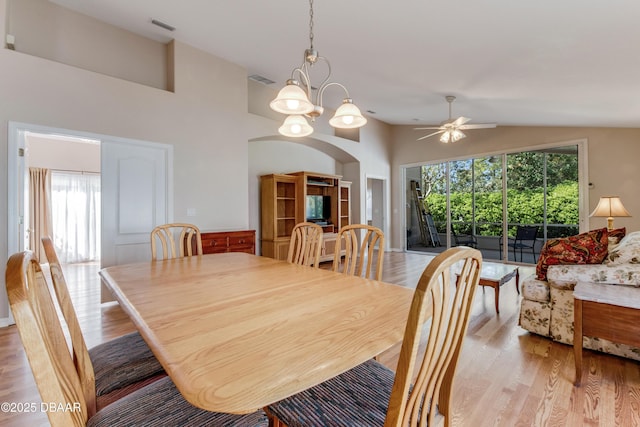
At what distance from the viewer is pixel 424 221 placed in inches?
296

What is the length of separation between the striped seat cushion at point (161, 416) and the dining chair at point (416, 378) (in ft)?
0.44

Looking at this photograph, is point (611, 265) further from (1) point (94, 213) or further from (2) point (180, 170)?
(1) point (94, 213)

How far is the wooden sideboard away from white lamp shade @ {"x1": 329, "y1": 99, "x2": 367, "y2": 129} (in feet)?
8.87

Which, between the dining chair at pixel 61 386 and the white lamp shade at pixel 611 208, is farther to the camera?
the white lamp shade at pixel 611 208

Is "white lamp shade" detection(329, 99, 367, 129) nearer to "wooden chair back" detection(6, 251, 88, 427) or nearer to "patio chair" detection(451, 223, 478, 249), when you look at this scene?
"wooden chair back" detection(6, 251, 88, 427)

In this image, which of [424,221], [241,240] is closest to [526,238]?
[424,221]

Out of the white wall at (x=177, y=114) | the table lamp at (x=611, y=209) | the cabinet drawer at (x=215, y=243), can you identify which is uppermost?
the white wall at (x=177, y=114)

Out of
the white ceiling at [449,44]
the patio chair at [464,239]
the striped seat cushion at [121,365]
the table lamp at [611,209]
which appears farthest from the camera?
the patio chair at [464,239]

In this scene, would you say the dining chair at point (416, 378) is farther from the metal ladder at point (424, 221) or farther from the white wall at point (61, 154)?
the white wall at point (61, 154)

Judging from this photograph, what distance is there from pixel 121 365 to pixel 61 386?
0.66 metres

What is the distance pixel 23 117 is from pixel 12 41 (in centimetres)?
81

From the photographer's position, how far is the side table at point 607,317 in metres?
1.78

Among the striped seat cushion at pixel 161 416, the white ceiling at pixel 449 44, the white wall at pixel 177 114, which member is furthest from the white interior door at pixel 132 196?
the striped seat cushion at pixel 161 416

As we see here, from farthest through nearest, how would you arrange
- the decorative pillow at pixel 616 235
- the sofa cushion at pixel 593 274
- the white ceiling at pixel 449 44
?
the decorative pillow at pixel 616 235 < the white ceiling at pixel 449 44 < the sofa cushion at pixel 593 274
